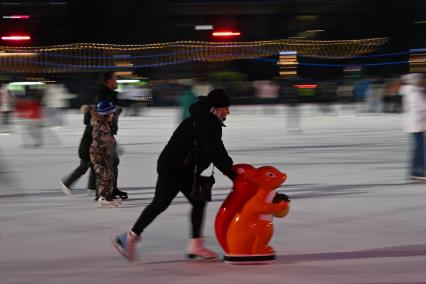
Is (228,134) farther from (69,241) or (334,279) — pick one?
(334,279)

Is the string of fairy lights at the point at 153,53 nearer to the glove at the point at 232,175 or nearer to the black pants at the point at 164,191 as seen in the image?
the black pants at the point at 164,191

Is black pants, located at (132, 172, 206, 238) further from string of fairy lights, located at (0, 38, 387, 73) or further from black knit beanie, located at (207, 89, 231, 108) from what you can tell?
string of fairy lights, located at (0, 38, 387, 73)

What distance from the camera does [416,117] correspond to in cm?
1121

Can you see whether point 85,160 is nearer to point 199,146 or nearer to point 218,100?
point 199,146

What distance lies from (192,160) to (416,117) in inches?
224

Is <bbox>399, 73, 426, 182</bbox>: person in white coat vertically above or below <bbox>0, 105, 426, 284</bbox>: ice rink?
above

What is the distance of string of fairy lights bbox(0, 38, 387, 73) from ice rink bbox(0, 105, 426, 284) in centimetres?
2873

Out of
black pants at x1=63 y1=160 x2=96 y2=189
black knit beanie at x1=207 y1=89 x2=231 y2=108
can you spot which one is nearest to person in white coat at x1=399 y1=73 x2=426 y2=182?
black pants at x1=63 y1=160 x2=96 y2=189

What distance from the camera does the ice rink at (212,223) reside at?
6.02m

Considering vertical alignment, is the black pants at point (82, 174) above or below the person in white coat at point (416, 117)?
below

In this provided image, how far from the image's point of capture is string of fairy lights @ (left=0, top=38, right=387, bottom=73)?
4481 centimetres

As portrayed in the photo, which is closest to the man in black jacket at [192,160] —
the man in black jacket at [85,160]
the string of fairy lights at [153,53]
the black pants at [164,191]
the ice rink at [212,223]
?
Result: the black pants at [164,191]

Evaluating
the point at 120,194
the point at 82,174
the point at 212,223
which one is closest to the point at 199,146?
the point at 212,223

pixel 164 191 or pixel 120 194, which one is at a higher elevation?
pixel 164 191
